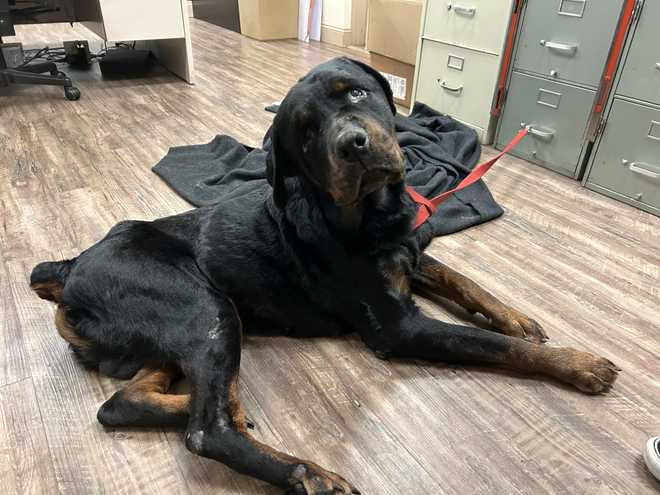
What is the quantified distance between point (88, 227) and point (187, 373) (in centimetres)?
122

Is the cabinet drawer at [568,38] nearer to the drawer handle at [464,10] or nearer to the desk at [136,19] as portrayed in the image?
the drawer handle at [464,10]

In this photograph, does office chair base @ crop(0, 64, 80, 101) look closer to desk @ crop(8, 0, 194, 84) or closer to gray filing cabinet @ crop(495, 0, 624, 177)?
desk @ crop(8, 0, 194, 84)

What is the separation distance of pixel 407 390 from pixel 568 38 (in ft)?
7.02

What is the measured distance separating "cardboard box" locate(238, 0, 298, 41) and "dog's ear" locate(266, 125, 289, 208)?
5430 mm

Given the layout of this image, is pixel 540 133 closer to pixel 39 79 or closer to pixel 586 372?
pixel 586 372

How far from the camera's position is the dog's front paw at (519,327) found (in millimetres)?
1535

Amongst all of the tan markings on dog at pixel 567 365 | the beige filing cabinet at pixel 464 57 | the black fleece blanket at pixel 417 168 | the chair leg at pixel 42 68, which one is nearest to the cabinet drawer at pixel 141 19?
the chair leg at pixel 42 68

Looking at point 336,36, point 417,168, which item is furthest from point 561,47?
point 336,36

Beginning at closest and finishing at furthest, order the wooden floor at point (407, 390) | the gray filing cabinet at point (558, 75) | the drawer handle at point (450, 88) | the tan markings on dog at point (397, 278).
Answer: the wooden floor at point (407, 390), the tan markings on dog at point (397, 278), the gray filing cabinet at point (558, 75), the drawer handle at point (450, 88)

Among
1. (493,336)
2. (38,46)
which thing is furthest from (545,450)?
(38,46)

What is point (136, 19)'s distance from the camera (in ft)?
12.7

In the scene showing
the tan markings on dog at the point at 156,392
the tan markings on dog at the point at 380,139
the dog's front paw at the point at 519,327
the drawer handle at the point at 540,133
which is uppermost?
the tan markings on dog at the point at 380,139

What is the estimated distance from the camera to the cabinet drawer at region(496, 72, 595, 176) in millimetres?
2611

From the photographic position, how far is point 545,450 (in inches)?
49.1
